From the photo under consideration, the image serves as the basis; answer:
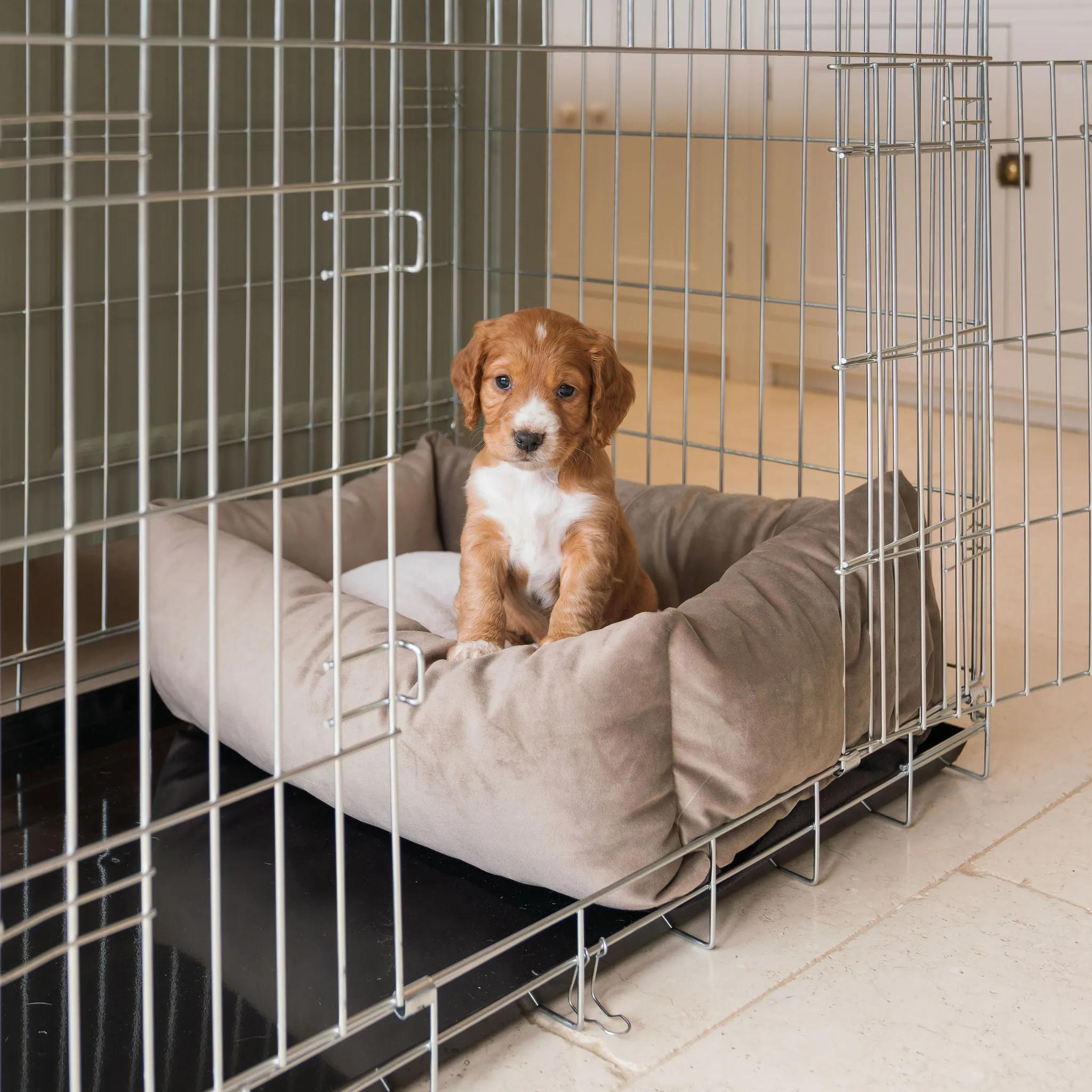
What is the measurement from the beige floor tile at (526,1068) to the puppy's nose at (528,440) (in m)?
0.80

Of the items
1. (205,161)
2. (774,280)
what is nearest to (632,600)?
(205,161)

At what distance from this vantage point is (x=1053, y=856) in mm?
2105

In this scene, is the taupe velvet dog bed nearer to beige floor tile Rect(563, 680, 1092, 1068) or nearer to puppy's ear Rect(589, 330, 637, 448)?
beige floor tile Rect(563, 680, 1092, 1068)

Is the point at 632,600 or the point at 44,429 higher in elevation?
the point at 44,429

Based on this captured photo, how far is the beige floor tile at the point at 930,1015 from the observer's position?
62.9 inches

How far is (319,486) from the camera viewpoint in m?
3.40

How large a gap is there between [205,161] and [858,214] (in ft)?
9.27

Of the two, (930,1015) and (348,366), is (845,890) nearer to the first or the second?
(930,1015)

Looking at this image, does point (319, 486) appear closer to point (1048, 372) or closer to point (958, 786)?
point (958, 786)

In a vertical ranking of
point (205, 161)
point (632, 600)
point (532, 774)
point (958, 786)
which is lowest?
point (958, 786)

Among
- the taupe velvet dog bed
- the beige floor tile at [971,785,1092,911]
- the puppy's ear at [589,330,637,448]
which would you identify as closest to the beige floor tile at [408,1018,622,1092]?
the taupe velvet dog bed

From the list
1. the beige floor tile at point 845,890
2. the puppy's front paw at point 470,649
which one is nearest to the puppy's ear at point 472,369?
the puppy's front paw at point 470,649

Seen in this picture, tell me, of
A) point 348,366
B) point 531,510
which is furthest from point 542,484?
point 348,366

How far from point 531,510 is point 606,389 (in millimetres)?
224
